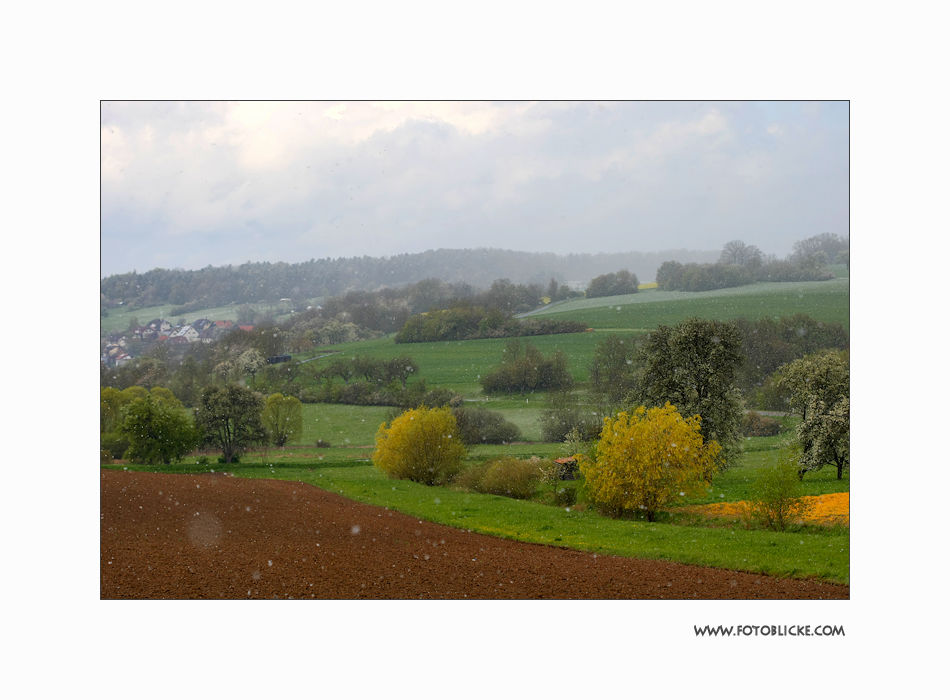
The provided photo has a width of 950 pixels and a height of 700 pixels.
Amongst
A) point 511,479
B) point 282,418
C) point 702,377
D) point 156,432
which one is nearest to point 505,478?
point 511,479

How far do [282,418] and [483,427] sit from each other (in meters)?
5.31

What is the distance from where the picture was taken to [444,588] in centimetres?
943

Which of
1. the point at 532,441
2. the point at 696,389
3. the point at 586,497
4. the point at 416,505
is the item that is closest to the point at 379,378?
the point at 532,441

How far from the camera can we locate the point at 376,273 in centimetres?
1789

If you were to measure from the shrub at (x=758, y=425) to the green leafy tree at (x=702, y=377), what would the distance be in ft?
0.85

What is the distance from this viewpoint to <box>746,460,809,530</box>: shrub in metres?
11.6

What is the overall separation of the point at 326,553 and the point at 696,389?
966cm

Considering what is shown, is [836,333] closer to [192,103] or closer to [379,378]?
[379,378]

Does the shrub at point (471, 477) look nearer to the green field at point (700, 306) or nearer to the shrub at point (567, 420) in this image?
the shrub at point (567, 420)

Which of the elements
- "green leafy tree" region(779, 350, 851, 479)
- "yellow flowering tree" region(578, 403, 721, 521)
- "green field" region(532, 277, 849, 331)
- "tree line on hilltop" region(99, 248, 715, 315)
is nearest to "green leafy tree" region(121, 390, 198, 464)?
→ "tree line on hilltop" region(99, 248, 715, 315)

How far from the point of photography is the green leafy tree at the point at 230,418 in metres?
14.2

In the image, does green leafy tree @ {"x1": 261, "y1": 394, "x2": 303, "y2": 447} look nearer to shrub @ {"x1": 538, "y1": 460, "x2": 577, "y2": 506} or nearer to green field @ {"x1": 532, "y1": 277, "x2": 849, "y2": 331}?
shrub @ {"x1": 538, "y1": 460, "x2": 577, "y2": 506}

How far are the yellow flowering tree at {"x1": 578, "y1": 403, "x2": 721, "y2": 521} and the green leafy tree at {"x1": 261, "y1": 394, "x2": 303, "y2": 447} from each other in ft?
23.8

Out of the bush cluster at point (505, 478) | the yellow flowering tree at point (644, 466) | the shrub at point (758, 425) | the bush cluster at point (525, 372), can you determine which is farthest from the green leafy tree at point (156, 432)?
the shrub at point (758, 425)
